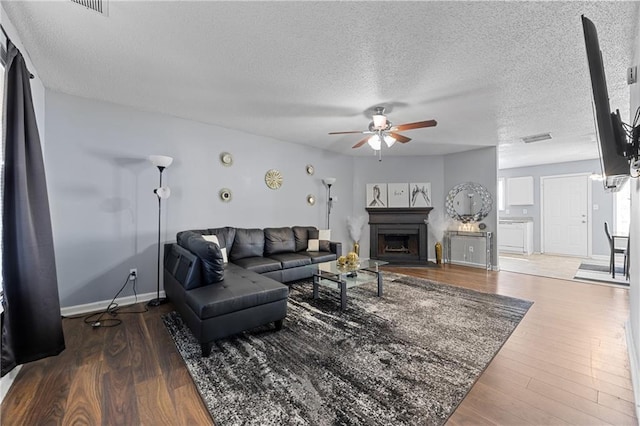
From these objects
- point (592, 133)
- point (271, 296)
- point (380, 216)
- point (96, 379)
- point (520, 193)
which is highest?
point (592, 133)

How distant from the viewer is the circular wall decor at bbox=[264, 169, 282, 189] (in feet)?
16.0

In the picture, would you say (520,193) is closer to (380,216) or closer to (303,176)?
(380,216)

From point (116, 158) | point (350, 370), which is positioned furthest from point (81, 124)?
point (350, 370)

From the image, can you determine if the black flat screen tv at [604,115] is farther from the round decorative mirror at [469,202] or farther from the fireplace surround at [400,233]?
the fireplace surround at [400,233]

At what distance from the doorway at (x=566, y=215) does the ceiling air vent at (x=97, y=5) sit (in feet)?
30.2

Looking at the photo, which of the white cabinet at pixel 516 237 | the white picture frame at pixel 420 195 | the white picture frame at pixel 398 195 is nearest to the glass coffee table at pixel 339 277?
the white picture frame at pixel 398 195

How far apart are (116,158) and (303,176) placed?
3070 mm

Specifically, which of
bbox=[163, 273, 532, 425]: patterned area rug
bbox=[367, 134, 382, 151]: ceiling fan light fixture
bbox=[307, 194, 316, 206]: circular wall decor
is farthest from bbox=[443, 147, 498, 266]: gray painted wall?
bbox=[367, 134, 382, 151]: ceiling fan light fixture

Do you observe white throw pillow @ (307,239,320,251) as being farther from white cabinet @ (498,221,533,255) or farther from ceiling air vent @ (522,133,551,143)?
white cabinet @ (498,221,533,255)

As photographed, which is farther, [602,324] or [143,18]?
[602,324]

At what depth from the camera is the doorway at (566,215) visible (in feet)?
21.5

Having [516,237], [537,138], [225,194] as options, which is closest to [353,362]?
[225,194]

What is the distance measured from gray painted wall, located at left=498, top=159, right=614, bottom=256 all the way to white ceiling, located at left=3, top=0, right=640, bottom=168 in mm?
3878

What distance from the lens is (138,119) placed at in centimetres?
351
